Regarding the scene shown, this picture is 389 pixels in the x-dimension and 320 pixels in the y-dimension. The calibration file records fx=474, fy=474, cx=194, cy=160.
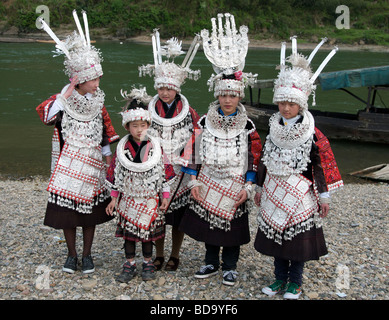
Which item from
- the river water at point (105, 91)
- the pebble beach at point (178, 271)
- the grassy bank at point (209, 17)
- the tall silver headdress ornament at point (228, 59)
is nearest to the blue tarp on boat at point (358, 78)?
the river water at point (105, 91)

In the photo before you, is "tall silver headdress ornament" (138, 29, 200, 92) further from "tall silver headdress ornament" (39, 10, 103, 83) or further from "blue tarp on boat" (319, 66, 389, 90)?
"blue tarp on boat" (319, 66, 389, 90)

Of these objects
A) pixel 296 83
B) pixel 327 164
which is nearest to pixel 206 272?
pixel 327 164

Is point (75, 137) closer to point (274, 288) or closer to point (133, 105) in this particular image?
point (133, 105)

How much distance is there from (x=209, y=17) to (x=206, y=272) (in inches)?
1754

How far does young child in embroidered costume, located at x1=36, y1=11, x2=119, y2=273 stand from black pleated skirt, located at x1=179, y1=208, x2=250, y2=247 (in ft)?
2.77

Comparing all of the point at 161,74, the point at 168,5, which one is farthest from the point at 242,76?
the point at 168,5

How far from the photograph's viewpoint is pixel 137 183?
367 centimetres

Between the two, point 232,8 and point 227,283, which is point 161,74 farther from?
point 232,8

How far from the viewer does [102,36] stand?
41531 mm

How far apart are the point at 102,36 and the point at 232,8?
47.1 ft

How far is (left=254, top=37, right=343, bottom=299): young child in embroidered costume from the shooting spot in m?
3.49

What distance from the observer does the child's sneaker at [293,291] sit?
362cm

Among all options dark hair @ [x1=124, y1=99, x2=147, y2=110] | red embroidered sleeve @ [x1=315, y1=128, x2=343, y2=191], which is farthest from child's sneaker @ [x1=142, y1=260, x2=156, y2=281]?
red embroidered sleeve @ [x1=315, y1=128, x2=343, y2=191]

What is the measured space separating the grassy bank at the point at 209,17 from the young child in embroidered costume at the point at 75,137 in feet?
128
